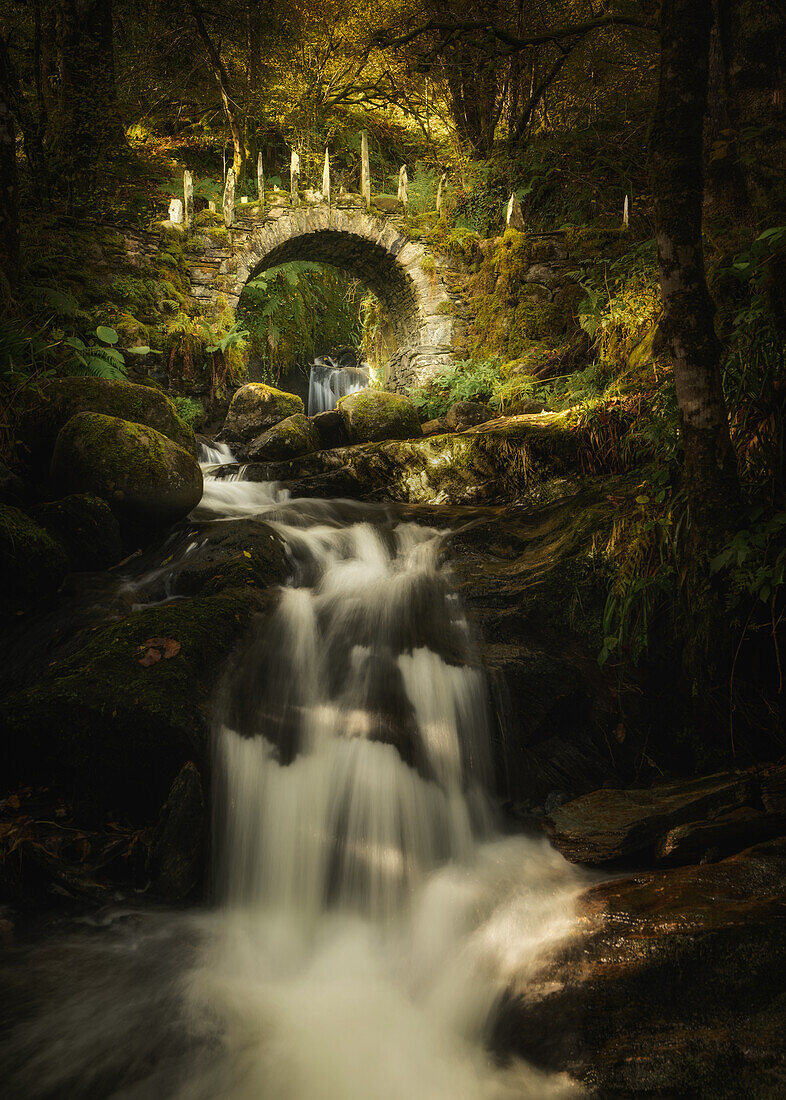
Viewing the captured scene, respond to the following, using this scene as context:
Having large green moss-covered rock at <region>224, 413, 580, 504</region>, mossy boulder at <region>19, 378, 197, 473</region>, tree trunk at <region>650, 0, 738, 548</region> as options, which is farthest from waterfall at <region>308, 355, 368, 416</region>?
tree trunk at <region>650, 0, 738, 548</region>

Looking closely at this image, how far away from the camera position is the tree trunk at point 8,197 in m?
5.13

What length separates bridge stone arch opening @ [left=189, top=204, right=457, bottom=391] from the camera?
11188 mm

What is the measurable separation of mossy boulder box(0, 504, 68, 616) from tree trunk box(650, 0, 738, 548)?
4334 mm

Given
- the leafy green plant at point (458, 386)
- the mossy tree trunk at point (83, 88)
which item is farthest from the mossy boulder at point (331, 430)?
the mossy tree trunk at point (83, 88)

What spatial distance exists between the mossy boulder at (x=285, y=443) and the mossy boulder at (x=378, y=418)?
661 mm

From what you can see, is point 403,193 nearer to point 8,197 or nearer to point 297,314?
point 297,314

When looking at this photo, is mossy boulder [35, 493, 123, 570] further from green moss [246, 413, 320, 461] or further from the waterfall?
the waterfall

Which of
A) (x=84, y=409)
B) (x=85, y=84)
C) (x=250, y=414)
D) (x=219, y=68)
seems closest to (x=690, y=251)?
(x=84, y=409)

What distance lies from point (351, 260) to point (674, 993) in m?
14.7

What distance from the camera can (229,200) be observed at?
1119 cm

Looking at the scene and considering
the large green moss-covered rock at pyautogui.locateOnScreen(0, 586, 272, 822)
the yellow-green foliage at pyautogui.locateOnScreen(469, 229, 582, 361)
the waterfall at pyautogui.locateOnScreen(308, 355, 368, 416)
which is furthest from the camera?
the waterfall at pyautogui.locateOnScreen(308, 355, 368, 416)

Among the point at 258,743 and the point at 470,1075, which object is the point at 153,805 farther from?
the point at 470,1075

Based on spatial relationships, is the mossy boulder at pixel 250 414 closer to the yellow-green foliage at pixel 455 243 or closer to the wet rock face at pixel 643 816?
the yellow-green foliage at pixel 455 243

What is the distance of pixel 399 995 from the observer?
7.14 ft
